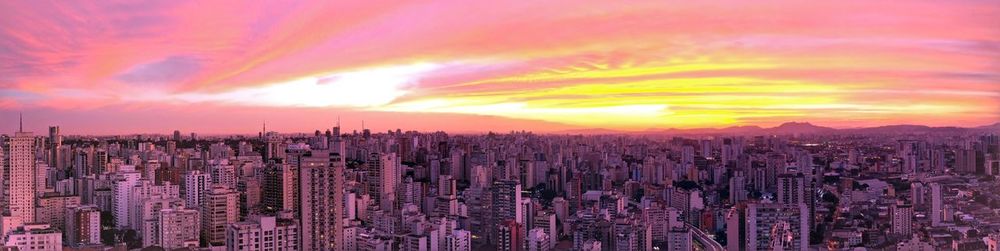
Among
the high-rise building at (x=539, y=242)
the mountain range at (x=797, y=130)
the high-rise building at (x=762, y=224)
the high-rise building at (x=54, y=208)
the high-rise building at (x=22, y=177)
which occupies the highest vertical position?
the mountain range at (x=797, y=130)

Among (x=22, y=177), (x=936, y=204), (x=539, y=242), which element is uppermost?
(x=22, y=177)

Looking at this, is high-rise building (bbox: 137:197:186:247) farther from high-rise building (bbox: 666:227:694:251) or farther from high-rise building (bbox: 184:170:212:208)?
high-rise building (bbox: 666:227:694:251)

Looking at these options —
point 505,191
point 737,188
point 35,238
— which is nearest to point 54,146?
point 35,238

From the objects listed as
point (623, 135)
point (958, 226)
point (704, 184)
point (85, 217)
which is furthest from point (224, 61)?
point (704, 184)

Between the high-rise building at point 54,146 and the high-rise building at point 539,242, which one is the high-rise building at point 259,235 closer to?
the high-rise building at point 54,146

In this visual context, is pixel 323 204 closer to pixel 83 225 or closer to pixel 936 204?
pixel 83 225

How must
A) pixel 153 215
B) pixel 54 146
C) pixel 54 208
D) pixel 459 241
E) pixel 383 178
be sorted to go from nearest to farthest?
pixel 54 146, pixel 54 208, pixel 153 215, pixel 459 241, pixel 383 178

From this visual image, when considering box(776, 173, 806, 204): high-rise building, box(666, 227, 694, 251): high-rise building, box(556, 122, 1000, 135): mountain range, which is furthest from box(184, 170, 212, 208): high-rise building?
box(776, 173, 806, 204): high-rise building

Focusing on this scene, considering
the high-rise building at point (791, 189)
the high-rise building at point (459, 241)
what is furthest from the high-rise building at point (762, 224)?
the high-rise building at point (459, 241)
